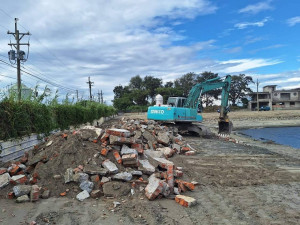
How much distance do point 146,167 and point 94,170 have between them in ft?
4.10

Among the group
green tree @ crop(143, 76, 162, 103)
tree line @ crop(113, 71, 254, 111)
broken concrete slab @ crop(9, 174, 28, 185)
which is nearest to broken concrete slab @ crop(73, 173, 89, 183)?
broken concrete slab @ crop(9, 174, 28, 185)

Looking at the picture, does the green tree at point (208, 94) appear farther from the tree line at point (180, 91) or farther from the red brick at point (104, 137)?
the red brick at point (104, 137)

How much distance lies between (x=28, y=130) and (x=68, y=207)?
4.36 metres

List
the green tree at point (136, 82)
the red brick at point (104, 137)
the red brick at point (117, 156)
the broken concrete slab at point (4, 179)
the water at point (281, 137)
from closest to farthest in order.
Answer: the broken concrete slab at point (4, 179)
the red brick at point (117, 156)
the red brick at point (104, 137)
the water at point (281, 137)
the green tree at point (136, 82)

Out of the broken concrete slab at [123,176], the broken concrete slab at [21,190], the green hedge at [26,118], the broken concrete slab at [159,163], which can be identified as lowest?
the broken concrete slab at [21,190]

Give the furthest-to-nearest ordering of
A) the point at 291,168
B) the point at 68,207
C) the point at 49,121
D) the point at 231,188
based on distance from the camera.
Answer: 1. the point at 49,121
2. the point at 291,168
3. the point at 231,188
4. the point at 68,207

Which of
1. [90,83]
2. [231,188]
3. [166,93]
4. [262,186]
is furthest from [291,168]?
[166,93]

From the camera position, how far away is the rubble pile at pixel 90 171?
5.30 m

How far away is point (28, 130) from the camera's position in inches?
328

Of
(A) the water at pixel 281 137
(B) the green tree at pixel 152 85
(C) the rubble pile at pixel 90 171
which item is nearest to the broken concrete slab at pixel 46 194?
(C) the rubble pile at pixel 90 171

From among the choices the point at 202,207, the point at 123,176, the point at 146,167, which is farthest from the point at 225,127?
the point at 202,207

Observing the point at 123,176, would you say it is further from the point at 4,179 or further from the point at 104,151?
the point at 4,179

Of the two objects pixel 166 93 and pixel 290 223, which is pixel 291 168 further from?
pixel 166 93

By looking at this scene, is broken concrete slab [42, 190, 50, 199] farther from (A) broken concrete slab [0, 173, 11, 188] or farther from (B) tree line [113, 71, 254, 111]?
(B) tree line [113, 71, 254, 111]
